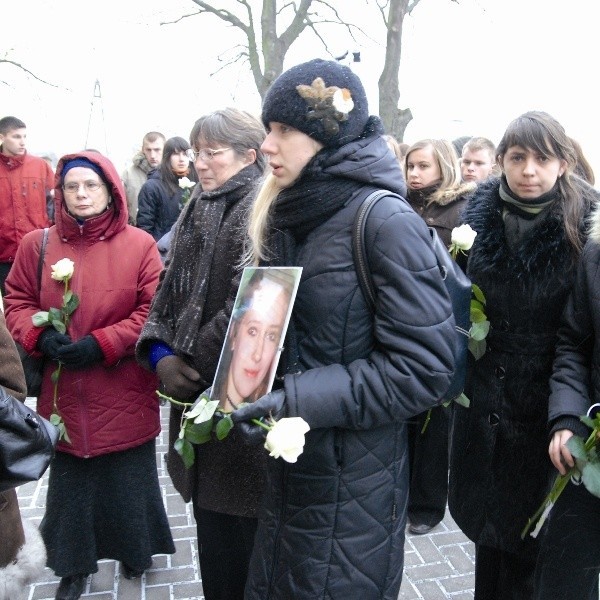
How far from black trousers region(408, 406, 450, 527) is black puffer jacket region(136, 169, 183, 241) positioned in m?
4.04

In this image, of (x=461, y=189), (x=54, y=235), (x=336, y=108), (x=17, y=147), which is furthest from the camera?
(x=17, y=147)

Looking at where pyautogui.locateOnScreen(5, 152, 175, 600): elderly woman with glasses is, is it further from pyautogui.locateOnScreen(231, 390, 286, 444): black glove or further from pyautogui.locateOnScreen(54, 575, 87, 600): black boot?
pyautogui.locateOnScreen(231, 390, 286, 444): black glove

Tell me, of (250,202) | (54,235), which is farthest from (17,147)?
(250,202)

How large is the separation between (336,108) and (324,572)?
1252 millimetres

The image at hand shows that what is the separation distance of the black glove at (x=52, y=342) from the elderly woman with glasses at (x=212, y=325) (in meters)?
0.56

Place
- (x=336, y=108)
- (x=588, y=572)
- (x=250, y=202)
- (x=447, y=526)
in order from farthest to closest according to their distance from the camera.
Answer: (x=447, y=526)
(x=250, y=202)
(x=588, y=572)
(x=336, y=108)

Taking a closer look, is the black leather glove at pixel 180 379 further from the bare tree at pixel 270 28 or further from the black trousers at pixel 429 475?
the bare tree at pixel 270 28

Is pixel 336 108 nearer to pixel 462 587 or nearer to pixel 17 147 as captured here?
pixel 462 587

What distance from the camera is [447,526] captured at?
4.11 m

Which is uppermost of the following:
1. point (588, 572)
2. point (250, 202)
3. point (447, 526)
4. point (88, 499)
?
point (250, 202)

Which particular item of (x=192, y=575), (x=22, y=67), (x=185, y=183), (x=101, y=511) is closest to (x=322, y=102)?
(x=101, y=511)

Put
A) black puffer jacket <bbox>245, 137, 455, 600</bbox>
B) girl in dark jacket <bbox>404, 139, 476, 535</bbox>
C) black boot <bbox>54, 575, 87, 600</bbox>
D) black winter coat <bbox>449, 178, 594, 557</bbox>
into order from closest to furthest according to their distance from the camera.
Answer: black puffer jacket <bbox>245, 137, 455, 600</bbox> → black winter coat <bbox>449, 178, 594, 557</bbox> → black boot <bbox>54, 575, 87, 600</bbox> → girl in dark jacket <bbox>404, 139, 476, 535</bbox>

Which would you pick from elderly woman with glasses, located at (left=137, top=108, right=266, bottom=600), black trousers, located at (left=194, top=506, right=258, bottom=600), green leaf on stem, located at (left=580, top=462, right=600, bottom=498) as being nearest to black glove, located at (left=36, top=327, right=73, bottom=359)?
elderly woman with glasses, located at (left=137, top=108, right=266, bottom=600)

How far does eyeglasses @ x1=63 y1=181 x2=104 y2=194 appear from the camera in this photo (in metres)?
3.19
